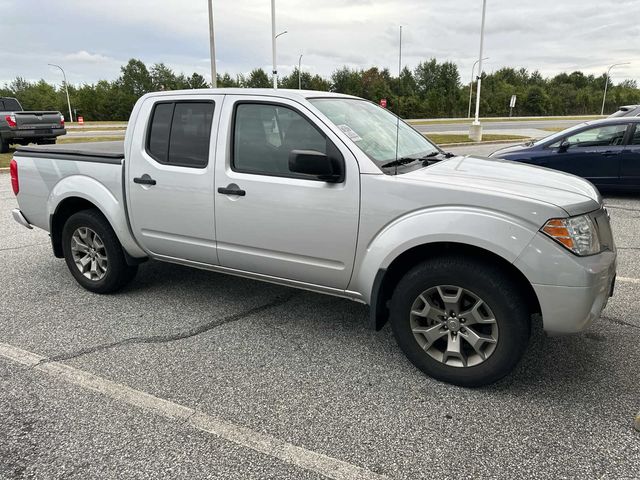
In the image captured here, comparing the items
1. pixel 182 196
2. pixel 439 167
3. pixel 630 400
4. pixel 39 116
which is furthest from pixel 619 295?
pixel 39 116

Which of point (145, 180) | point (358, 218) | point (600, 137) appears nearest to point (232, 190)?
point (145, 180)

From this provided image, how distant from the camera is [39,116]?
55.3ft

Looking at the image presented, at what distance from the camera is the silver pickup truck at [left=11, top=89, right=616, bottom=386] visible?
283 centimetres

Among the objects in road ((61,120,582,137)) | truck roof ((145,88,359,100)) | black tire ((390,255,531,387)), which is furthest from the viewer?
road ((61,120,582,137))

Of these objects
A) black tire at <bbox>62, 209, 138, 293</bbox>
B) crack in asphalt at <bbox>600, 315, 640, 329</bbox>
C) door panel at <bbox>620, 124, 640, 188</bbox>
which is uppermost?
door panel at <bbox>620, 124, 640, 188</bbox>

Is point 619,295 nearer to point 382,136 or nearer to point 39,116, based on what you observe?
point 382,136

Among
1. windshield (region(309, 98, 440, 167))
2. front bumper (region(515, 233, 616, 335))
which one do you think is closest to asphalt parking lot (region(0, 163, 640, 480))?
front bumper (region(515, 233, 616, 335))

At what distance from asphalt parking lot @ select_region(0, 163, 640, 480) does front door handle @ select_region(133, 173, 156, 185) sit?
3.60ft

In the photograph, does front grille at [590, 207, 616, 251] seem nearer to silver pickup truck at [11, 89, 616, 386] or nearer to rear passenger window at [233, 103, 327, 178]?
silver pickup truck at [11, 89, 616, 386]

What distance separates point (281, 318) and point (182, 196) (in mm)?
1256

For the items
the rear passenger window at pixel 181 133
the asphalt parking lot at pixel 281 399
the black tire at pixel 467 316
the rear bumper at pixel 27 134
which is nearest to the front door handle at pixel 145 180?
the rear passenger window at pixel 181 133

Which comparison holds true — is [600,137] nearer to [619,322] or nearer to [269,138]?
[619,322]

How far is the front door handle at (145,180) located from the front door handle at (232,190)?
2.28 ft

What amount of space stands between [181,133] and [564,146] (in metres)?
7.35
